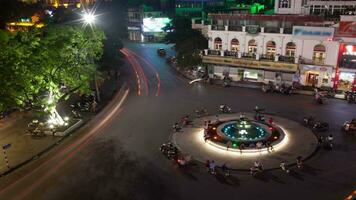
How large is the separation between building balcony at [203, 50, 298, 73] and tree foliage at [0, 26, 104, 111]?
21.3 meters

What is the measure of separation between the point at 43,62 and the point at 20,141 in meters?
9.03

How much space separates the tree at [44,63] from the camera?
32.0 metres

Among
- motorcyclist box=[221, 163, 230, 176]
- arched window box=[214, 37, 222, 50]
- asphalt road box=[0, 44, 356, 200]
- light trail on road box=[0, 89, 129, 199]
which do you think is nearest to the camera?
asphalt road box=[0, 44, 356, 200]

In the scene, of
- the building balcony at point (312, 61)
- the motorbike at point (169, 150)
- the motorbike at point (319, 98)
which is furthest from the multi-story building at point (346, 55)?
the motorbike at point (169, 150)

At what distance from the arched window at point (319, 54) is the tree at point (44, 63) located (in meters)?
30.9

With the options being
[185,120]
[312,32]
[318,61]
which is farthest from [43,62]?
[318,61]

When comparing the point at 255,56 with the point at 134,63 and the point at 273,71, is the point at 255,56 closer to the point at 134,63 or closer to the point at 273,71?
the point at 273,71

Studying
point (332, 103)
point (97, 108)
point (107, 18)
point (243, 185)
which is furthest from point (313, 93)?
point (107, 18)

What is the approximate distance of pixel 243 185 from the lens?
27250mm

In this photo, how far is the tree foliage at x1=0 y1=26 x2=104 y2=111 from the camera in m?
31.9

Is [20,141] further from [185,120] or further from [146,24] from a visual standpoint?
[146,24]

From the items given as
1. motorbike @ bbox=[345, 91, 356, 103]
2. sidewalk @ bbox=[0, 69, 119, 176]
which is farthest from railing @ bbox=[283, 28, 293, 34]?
sidewalk @ bbox=[0, 69, 119, 176]

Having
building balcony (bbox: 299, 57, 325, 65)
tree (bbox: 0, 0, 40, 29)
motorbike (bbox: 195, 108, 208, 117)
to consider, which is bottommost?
motorbike (bbox: 195, 108, 208, 117)

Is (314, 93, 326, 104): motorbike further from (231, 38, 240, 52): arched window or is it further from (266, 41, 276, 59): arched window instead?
(231, 38, 240, 52): arched window
